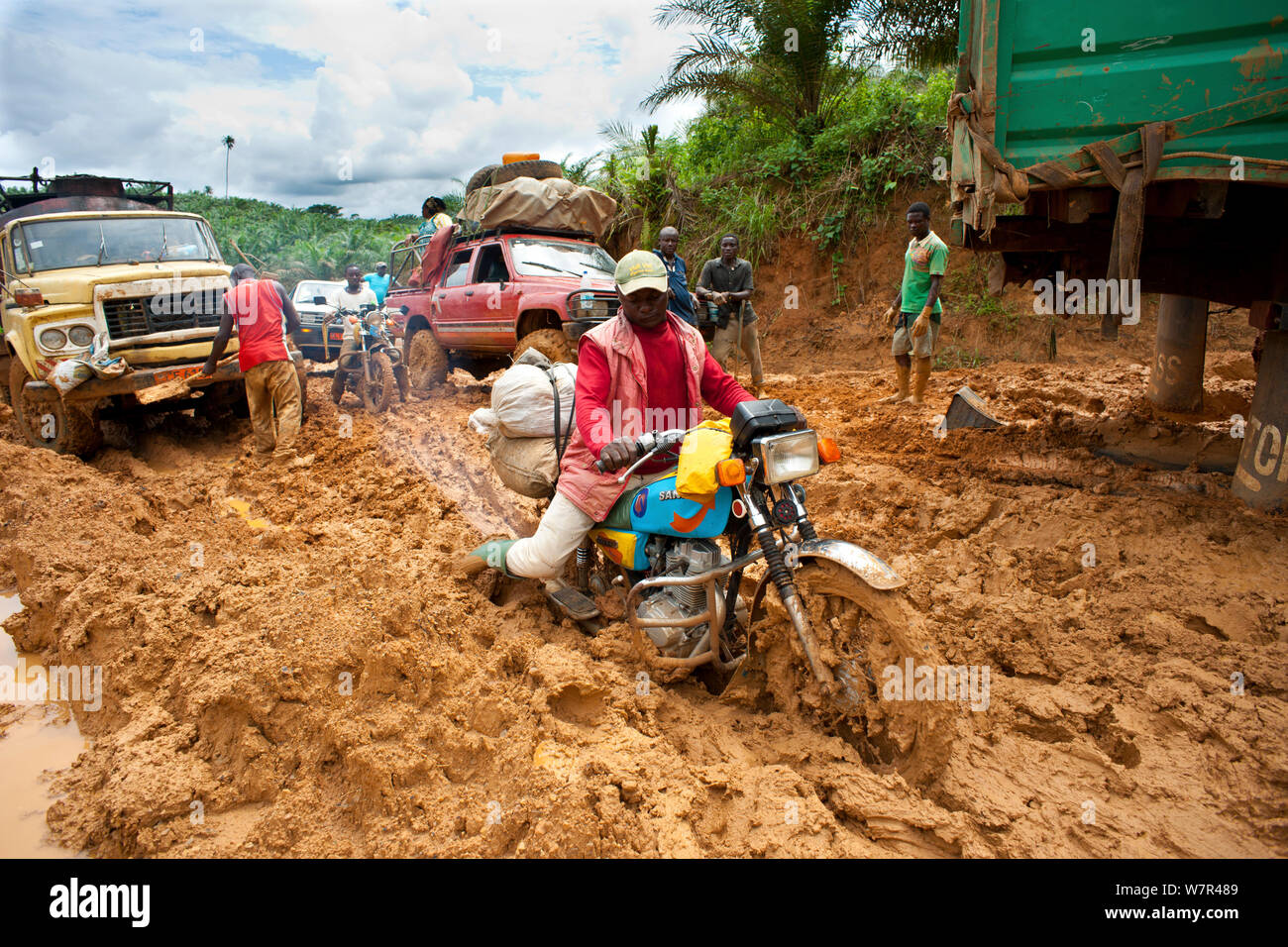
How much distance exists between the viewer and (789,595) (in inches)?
101

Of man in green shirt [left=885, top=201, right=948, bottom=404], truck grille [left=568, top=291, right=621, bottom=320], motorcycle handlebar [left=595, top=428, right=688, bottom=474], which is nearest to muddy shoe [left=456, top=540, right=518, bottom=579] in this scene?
motorcycle handlebar [left=595, top=428, right=688, bottom=474]

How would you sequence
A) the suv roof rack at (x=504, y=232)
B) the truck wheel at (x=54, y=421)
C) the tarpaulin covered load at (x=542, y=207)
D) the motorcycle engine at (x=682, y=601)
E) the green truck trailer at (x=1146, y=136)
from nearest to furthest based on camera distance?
the motorcycle engine at (x=682, y=601)
the green truck trailer at (x=1146, y=136)
the truck wheel at (x=54, y=421)
the tarpaulin covered load at (x=542, y=207)
the suv roof rack at (x=504, y=232)

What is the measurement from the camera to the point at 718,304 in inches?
358

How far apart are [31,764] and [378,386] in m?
7.24

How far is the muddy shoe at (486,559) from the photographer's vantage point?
12.4 ft

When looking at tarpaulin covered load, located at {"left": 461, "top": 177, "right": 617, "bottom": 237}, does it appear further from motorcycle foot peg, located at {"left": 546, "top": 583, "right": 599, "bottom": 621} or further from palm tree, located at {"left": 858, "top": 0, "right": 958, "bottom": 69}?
motorcycle foot peg, located at {"left": 546, "top": 583, "right": 599, "bottom": 621}

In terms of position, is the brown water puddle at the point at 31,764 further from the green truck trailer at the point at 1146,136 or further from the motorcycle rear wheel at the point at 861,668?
the green truck trailer at the point at 1146,136

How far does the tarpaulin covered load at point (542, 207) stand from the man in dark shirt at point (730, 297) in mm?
2193

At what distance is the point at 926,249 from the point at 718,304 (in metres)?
2.56

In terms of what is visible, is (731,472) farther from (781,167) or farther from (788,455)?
(781,167)

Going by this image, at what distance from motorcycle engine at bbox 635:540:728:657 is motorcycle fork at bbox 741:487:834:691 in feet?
1.40

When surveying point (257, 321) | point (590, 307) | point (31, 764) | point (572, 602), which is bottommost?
point (31, 764)

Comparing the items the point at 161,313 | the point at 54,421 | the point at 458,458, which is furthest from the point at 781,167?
the point at 54,421

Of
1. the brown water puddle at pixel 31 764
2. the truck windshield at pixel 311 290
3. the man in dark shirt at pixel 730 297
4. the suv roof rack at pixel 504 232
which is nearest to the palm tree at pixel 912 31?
the man in dark shirt at pixel 730 297
